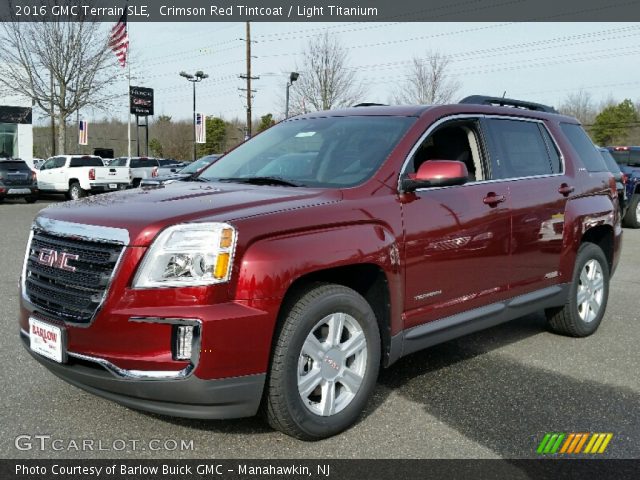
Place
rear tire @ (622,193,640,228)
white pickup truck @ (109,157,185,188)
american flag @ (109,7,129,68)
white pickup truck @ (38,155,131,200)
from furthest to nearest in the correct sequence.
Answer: american flag @ (109,7,129,68), white pickup truck @ (109,157,185,188), white pickup truck @ (38,155,131,200), rear tire @ (622,193,640,228)

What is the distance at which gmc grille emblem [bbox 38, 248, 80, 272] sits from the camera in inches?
124

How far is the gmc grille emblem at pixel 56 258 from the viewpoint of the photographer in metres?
3.16

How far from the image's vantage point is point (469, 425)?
357 cm

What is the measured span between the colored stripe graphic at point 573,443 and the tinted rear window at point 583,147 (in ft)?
9.16

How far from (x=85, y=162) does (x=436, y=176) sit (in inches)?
909

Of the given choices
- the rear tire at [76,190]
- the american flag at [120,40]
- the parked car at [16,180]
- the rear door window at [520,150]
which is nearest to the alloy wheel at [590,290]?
the rear door window at [520,150]

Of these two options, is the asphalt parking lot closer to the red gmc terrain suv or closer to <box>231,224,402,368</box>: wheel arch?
the red gmc terrain suv

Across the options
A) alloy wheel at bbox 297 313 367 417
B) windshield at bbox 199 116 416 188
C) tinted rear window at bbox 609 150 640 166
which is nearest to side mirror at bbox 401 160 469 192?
windshield at bbox 199 116 416 188

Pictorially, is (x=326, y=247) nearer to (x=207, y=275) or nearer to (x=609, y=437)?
(x=207, y=275)

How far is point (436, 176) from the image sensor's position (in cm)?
374

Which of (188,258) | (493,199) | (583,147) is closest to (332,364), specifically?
(188,258)

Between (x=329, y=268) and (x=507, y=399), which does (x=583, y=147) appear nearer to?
(x=507, y=399)

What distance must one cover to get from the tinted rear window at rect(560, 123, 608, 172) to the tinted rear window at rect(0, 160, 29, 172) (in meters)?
20.5

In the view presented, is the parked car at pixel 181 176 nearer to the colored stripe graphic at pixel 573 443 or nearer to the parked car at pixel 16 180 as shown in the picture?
the colored stripe graphic at pixel 573 443
